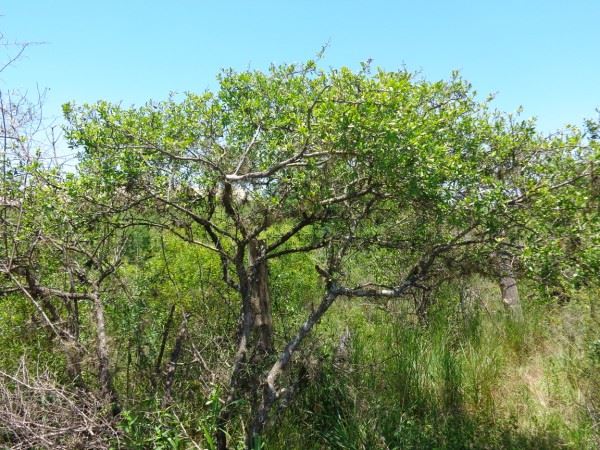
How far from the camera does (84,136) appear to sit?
4.01 m

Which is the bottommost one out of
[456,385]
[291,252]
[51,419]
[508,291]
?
[51,419]

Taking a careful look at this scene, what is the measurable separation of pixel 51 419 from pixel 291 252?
2246 mm

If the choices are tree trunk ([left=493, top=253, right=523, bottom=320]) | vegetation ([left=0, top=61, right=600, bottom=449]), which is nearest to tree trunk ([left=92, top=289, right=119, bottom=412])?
vegetation ([left=0, top=61, right=600, bottom=449])

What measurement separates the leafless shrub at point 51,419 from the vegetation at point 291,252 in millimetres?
23

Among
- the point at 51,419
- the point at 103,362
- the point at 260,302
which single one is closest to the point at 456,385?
the point at 260,302

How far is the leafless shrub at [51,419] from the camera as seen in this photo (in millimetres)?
4070

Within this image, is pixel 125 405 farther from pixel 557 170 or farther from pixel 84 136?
pixel 557 170

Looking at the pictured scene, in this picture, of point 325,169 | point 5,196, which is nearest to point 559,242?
point 325,169

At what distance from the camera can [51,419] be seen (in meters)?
4.22

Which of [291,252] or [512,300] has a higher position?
[512,300]

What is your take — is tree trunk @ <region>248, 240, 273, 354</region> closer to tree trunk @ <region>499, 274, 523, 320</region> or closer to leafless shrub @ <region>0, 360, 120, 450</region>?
leafless shrub @ <region>0, 360, 120, 450</region>

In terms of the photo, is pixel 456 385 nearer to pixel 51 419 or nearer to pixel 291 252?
pixel 291 252

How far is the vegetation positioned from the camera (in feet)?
12.7

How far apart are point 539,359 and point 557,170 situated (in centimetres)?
343
